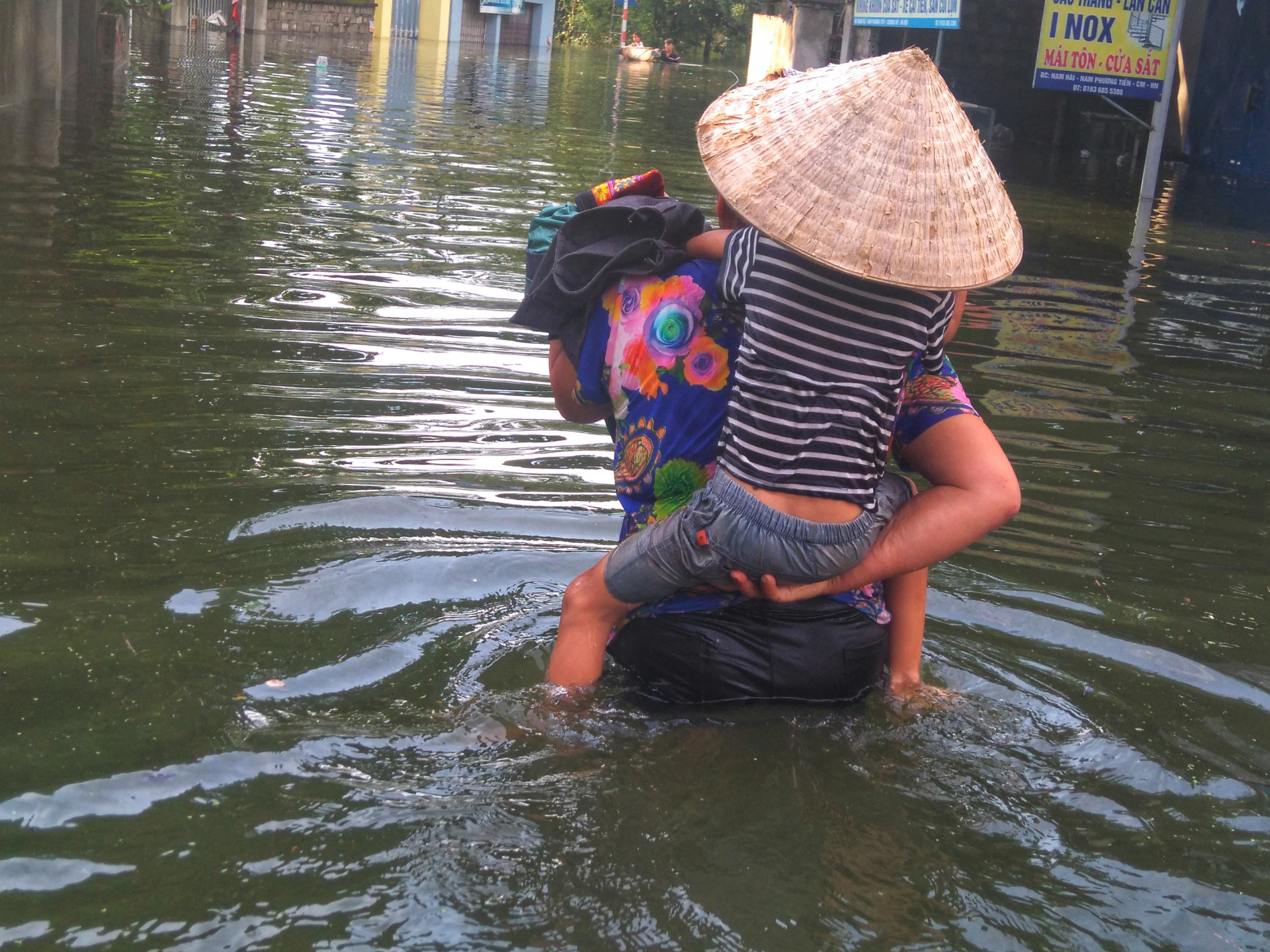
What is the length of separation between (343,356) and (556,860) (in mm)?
3724

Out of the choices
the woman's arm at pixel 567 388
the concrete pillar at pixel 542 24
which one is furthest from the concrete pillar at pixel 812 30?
the concrete pillar at pixel 542 24

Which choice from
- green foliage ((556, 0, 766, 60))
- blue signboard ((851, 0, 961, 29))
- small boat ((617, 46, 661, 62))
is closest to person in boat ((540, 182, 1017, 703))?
blue signboard ((851, 0, 961, 29))

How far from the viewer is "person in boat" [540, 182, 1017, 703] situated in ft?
8.82

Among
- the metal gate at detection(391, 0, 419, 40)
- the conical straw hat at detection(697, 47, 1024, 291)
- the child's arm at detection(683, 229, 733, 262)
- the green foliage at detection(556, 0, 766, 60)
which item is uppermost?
the green foliage at detection(556, 0, 766, 60)

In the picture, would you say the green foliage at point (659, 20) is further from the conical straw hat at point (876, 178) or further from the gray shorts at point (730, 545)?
the gray shorts at point (730, 545)

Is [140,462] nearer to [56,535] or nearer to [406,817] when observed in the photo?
[56,535]

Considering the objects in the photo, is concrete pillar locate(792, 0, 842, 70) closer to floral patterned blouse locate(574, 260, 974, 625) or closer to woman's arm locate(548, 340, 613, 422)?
woman's arm locate(548, 340, 613, 422)

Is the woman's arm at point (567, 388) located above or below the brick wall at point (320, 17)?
below

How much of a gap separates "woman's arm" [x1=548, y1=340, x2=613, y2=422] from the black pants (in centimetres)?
51

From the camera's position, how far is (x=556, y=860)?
225cm

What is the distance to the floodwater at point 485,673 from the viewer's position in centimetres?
220

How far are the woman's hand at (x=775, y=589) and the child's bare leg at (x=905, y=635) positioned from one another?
0.26 m

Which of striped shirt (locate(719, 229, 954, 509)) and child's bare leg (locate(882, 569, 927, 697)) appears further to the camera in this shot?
child's bare leg (locate(882, 569, 927, 697))

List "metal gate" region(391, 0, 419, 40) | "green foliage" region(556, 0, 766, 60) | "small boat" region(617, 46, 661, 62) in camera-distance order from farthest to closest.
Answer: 1. "green foliage" region(556, 0, 766, 60)
2. "small boat" region(617, 46, 661, 62)
3. "metal gate" region(391, 0, 419, 40)
